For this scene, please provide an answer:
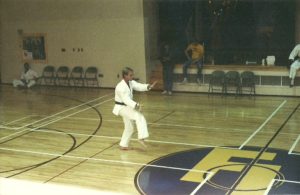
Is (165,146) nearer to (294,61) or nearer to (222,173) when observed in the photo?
(222,173)

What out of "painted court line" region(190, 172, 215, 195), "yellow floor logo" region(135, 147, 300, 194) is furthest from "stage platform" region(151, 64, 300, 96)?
"painted court line" region(190, 172, 215, 195)

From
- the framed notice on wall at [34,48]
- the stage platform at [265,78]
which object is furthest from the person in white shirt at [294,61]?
the framed notice on wall at [34,48]

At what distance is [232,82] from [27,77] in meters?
9.09

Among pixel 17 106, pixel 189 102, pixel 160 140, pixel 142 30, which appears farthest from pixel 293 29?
pixel 17 106

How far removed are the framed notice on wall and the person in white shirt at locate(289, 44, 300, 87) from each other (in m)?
10.6

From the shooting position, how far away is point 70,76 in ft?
62.8

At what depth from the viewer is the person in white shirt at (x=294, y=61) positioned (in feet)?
47.9

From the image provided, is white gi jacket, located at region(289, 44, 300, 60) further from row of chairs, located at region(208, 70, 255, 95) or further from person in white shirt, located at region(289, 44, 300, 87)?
row of chairs, located at region(208, 70, 255, 95)

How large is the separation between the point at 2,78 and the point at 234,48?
12288 mm

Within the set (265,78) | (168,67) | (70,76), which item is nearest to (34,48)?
(70,76)

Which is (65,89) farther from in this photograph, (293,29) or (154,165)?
(154,165)

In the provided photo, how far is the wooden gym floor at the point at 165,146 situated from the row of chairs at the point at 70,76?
2954mm

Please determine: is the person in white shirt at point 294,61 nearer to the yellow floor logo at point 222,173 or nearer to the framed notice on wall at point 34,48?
the yellow floor logo at point 222,173

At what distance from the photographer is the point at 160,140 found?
10.3 m
